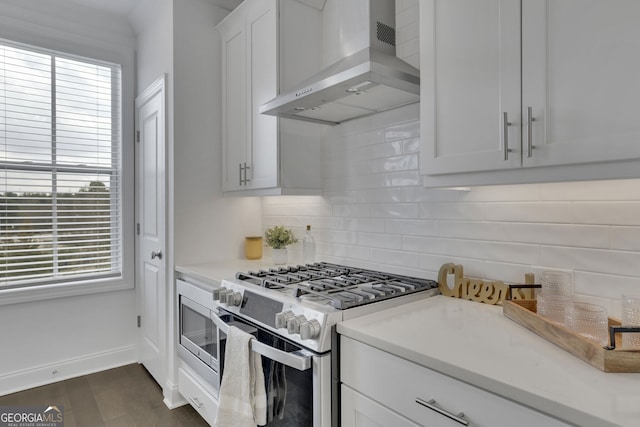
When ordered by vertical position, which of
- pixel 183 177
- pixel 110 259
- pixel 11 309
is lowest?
pixel 11 309

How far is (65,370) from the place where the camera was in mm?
2861

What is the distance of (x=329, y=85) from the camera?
4.98 feet

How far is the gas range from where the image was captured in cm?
130

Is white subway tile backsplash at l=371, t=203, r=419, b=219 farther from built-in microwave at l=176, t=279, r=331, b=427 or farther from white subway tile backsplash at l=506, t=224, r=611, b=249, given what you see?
built-in microwave at l=176, t=279, r=331, b=427

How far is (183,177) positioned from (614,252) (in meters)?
2.32

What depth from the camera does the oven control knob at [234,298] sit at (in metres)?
1.71

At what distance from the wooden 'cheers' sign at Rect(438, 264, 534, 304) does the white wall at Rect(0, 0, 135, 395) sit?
2655mm

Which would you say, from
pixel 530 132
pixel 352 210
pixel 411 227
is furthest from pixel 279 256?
pixel 530 132

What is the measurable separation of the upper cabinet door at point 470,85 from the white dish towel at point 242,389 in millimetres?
1027

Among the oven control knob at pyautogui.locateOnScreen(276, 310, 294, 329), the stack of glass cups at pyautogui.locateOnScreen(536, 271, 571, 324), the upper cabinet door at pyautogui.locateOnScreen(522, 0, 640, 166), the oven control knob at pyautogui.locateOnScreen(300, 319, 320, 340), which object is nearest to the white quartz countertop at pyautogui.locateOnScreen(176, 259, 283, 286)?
the oven control knob at pyautogui.locateOnScreen(276, 310, 294, 329)

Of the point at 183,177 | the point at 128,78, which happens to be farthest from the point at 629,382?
the point at 128,78

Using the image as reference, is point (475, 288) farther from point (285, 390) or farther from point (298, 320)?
point (285, 390)

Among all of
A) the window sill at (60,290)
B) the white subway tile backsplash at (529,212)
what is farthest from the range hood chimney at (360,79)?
the window sill at (60,290)

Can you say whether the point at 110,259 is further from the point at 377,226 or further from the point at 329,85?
the point at 329,85
